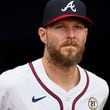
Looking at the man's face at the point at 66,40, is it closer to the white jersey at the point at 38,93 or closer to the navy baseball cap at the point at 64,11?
the navy baseball cap at the point at 64,11

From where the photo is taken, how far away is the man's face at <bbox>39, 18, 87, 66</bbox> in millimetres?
3219

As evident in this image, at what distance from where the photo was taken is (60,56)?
3.26 meters

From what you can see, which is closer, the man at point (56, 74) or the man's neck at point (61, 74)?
the man at point (56, 74)

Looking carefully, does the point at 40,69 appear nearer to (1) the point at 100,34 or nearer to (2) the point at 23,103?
(2) the point at 23,103

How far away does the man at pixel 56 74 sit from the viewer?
10.6 ft

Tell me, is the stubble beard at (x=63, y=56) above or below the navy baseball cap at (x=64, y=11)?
below

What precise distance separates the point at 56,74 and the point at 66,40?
264 mm

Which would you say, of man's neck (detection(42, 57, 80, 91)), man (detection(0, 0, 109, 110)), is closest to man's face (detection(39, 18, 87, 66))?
man (detection(0, 0, 109, 110))

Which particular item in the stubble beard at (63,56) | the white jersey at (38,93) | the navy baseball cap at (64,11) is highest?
the navy baseball cap at (64,11)

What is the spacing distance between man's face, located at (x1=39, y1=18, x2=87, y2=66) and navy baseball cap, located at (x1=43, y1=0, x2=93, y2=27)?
26 millimetres

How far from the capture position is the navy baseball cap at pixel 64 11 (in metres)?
3.26

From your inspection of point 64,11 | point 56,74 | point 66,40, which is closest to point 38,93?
point 56,74

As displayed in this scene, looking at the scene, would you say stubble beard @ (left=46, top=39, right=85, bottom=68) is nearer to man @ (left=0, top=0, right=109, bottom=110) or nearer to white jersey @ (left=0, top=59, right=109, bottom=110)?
man @ (left=0, top=0, right=109, bottom=110)

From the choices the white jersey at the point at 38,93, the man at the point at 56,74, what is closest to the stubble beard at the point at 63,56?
the man at the point at 56,74
